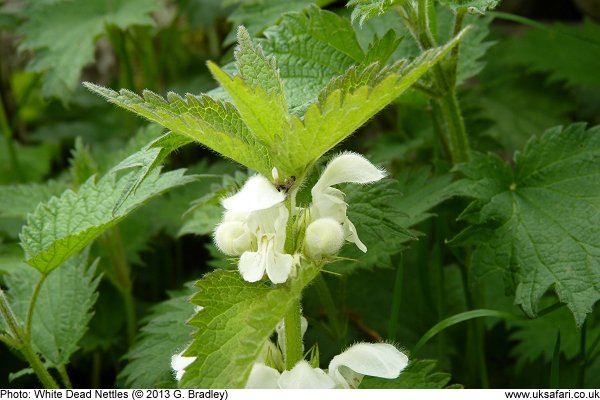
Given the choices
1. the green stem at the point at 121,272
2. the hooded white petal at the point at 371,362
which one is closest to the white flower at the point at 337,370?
the hooded white petal at the point at 371,362

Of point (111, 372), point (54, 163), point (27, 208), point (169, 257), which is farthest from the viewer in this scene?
point (54, 163)

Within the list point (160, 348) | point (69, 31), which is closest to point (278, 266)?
point (160, 348)

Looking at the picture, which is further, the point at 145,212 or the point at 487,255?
the point at 145,212

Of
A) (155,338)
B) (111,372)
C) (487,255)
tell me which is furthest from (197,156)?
(487,255)

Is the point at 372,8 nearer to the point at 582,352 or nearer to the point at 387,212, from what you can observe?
the point at 387,212

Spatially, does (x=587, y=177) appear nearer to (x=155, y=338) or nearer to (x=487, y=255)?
(x=487, y=255)

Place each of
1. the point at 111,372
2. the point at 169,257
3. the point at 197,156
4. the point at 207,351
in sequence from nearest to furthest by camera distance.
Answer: the point at 207,351 < the point at 111,372 < the point at 169,257 < the point at 197,156

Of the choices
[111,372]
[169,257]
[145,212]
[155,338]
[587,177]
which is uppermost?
[587,177]

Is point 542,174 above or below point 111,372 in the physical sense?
above
